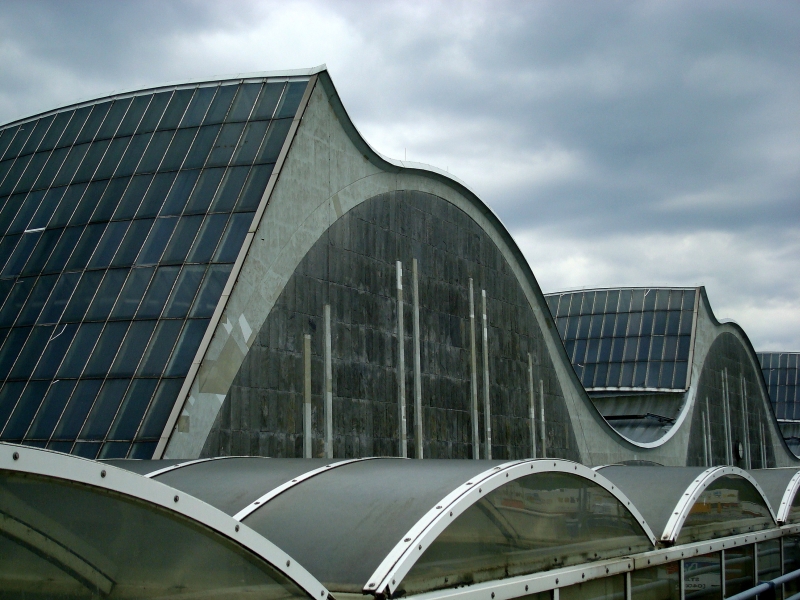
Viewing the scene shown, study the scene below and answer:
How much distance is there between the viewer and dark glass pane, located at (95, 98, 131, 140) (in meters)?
26.4

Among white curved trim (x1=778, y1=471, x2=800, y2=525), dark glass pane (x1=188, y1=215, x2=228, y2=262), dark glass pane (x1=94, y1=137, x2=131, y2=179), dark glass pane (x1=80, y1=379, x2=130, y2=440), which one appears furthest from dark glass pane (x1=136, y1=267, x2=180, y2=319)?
white curved trim (x1=778, y1=471, x2=800, y2=525)

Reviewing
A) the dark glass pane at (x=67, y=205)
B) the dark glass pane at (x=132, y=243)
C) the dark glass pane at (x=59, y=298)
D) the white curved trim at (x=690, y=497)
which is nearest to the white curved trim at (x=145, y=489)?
the white curved trim at (x=690, y=497)

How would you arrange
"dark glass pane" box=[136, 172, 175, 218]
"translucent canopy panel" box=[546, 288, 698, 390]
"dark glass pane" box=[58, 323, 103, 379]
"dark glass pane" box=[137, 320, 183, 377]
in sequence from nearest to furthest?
"dark glass pane" box=[137, 320, 183, 377], "dark glass pane" box=[58, 323, 103, 379], "dark glass pane" box=[136, 172, 175, 218], "translucent canopy panel" box=[546, 288, 698, 390]

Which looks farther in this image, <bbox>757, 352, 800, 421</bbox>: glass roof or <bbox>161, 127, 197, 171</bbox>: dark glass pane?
<bbox>757, 352, 800, 421</bbox>: glass roof

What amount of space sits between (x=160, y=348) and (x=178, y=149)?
675 cm

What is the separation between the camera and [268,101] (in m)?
24.5

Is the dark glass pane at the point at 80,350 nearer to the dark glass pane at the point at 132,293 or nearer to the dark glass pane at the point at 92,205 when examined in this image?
the dark glass pane at the point at 132,293

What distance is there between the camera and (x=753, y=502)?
15.7m

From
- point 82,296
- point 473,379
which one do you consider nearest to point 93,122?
point 82,296

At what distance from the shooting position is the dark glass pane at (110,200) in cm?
2350

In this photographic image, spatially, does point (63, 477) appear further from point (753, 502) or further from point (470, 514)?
point (753, 502)

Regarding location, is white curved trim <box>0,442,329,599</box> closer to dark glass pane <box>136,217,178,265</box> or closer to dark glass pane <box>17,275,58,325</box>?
dark glass pane <box>136,217,178,265</box>

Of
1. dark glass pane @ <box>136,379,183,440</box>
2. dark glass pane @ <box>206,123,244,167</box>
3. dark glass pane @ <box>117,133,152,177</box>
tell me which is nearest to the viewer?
dark glass pane @ <box>136,379,183,440</box>

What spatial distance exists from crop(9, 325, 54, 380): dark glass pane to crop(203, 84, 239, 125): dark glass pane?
7002 millimetres
